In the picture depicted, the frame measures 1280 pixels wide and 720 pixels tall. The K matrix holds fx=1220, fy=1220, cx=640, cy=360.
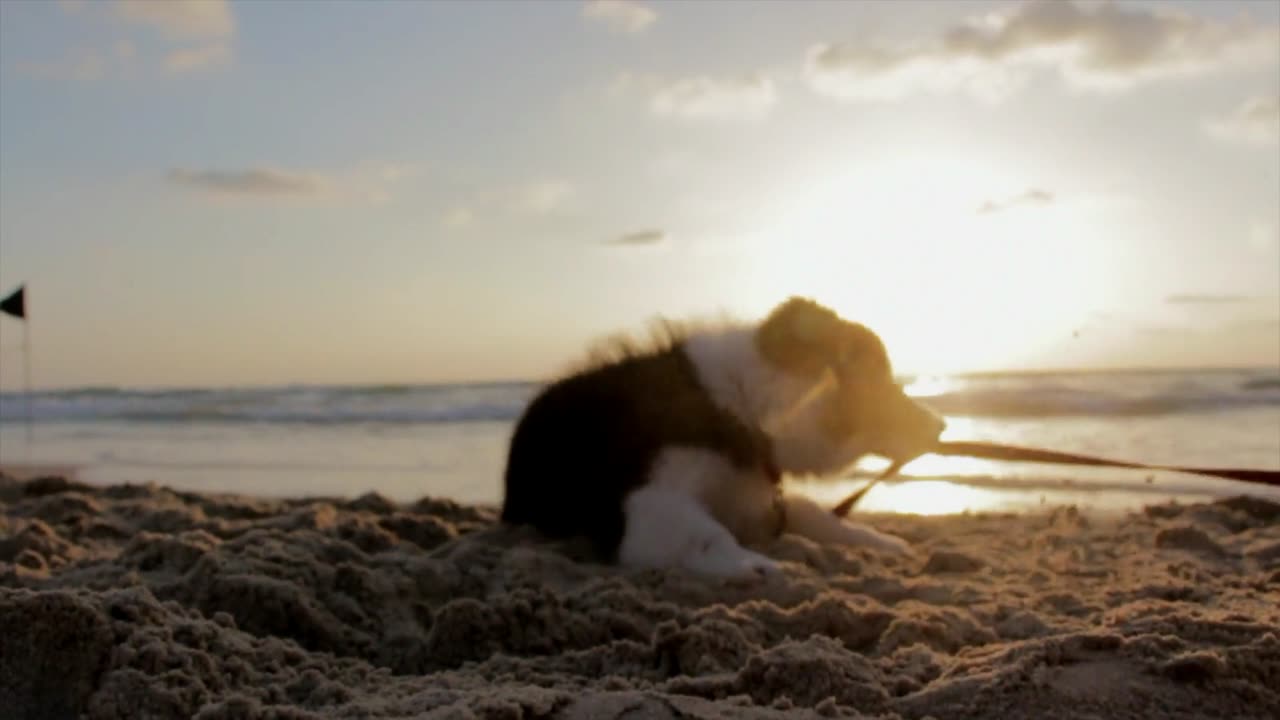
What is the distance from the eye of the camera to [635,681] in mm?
2711

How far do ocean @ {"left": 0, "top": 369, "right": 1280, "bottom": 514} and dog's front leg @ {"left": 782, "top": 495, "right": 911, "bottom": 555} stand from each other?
0.38ft

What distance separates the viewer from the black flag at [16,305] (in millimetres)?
6512

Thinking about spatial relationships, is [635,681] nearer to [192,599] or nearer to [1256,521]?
[192,599]

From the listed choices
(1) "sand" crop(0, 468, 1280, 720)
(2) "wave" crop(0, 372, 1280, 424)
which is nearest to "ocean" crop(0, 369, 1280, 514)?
(2) "wave" crop(0, 372, 1280, 424)

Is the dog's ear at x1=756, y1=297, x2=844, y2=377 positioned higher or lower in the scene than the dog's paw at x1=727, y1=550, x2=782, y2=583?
higher

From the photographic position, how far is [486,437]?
13375 mm

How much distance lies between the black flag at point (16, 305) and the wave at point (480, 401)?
6.48m

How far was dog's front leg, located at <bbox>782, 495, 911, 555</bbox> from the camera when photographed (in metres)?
5.13

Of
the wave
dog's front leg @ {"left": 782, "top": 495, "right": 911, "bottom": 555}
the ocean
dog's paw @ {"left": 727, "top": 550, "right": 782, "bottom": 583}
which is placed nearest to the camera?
dog's paw @ {"left": 727, "top": 550, "right": 782, "bottom": 583}

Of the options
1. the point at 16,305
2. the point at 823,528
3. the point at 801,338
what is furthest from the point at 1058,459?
the point at 16,305

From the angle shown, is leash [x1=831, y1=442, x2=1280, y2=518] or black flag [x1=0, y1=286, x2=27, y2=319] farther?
black flag [x1=0, y1=286, x2=27, y2=319]

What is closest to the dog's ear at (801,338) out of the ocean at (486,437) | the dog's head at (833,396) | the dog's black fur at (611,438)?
the dog's head at (833,396)

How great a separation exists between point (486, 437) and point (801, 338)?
882cm

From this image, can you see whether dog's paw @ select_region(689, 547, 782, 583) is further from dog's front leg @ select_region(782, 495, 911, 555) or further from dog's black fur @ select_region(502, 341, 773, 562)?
dog's front leg @ select_region(782, 495, 911, 555)
